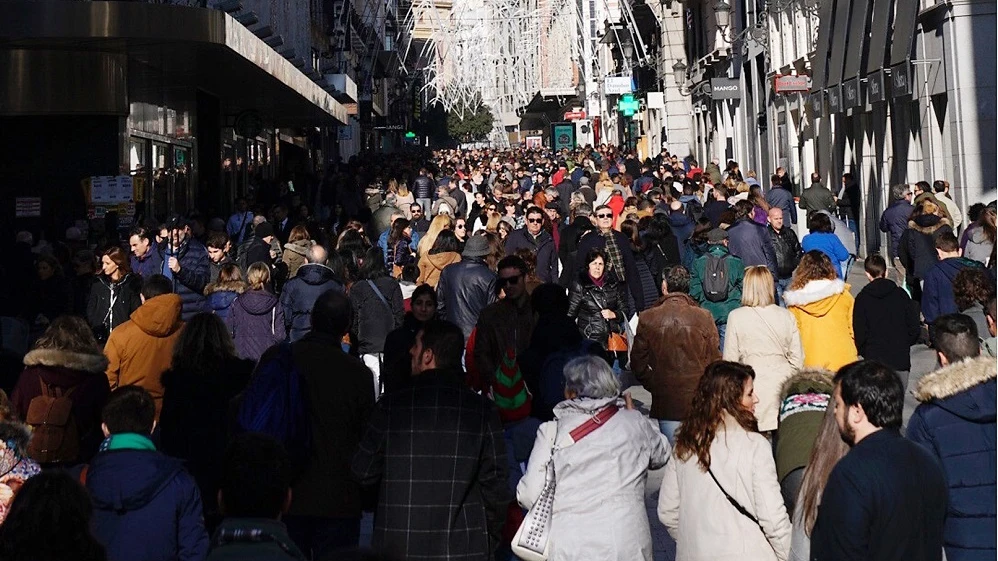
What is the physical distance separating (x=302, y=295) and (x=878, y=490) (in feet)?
21.7

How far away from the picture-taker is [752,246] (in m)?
13.9

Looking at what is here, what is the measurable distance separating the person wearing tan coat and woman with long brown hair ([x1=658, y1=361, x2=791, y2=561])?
3095 millimetres

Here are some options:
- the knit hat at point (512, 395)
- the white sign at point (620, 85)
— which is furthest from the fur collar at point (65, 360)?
the white sign at point (620, 85)

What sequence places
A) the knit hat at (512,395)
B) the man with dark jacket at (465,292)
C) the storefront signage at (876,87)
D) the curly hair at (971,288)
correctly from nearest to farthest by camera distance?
the knit hat at (512,395), the curly hair at (971,288), the man with dark jacket at (465,292), the storefront signage at (876,87)

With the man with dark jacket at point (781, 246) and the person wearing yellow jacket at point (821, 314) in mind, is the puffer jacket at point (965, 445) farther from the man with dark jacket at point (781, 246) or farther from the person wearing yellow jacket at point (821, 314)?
the man with dark jacket at point (781, 246)

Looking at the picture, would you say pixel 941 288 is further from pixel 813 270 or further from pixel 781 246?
pixel 781 246

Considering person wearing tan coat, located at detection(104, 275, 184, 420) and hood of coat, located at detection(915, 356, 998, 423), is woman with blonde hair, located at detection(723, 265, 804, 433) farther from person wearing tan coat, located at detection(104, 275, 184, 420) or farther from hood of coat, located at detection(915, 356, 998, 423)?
person wearing tan coat, located at detection(104, 275, 184, 420)

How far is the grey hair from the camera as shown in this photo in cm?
555

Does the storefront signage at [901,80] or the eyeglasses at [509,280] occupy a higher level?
the storefront signage at [901,80]

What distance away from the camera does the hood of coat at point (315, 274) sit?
416 inches

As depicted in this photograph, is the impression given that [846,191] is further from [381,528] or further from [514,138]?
[514,138]

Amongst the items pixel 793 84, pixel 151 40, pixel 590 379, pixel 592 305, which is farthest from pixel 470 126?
pixel 590 379

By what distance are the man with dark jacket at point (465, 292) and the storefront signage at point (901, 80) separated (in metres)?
11.0

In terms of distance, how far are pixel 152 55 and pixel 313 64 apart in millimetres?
30750
